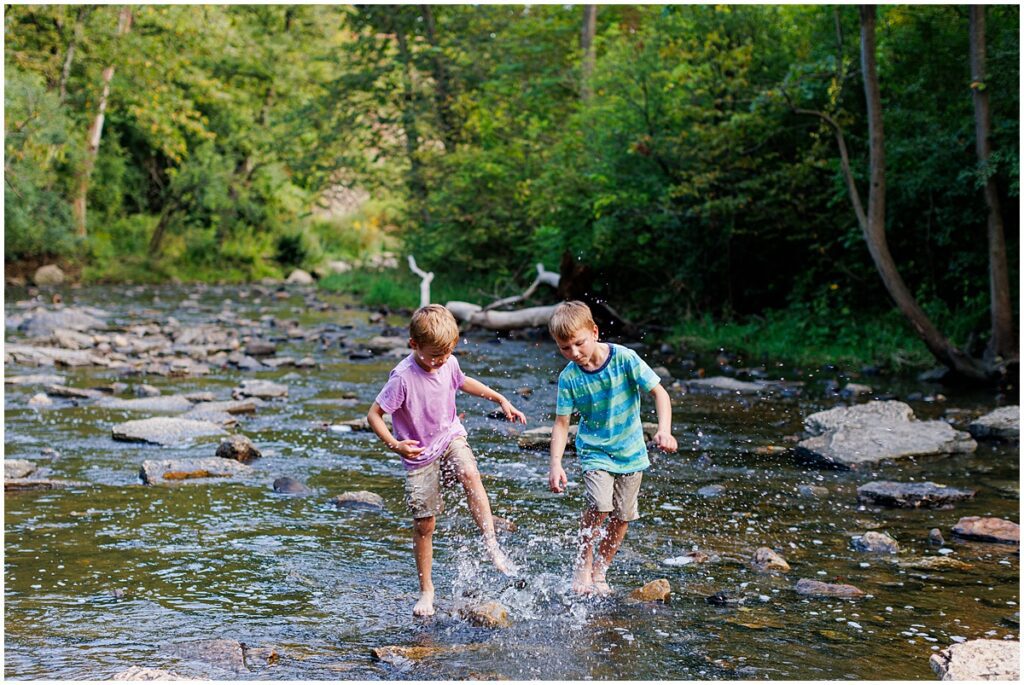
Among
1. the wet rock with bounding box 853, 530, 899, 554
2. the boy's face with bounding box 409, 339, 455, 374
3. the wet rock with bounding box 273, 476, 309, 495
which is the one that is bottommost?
the wet rock with bounding box 853, 530, 899, 554

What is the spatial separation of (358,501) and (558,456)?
2.46 meters

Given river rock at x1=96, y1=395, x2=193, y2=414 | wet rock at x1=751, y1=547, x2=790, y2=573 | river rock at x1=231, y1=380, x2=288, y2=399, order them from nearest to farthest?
1. wet rock at x1=751, y1=547, x2=790, y2=573
2. river rock at x1=96, y1=395, x2=193, y2=414
3. river rock at x1=231, y1=380, x2=288, y2=399

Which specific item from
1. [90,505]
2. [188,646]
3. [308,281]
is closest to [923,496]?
[188,646]

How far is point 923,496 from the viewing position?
731 centimetres

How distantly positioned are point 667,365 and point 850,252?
397 cm

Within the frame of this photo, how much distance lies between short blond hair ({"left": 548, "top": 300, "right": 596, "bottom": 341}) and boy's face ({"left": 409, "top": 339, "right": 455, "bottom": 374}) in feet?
1.70

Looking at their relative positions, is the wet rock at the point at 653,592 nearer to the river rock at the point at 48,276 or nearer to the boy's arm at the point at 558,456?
the boy's arm at the point at 558,456

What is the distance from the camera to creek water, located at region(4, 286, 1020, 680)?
14.8 ft

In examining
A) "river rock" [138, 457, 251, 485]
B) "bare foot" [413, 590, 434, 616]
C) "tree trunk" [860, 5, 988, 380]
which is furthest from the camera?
"tree trunk" [860, 5, 988, 380]

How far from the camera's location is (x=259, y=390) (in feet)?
39.9

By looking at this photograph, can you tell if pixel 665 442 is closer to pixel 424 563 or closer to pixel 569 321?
pixel 569 321

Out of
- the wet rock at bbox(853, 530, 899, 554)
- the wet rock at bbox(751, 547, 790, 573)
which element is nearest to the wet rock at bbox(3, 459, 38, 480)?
the wet rock at bbox(751, 547, 790, 573)

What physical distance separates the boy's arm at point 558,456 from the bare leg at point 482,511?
390 millimetres

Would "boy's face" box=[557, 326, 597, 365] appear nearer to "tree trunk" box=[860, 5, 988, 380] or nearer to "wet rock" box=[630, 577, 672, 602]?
"wet rock" box=[630, 577, 672, 602]
